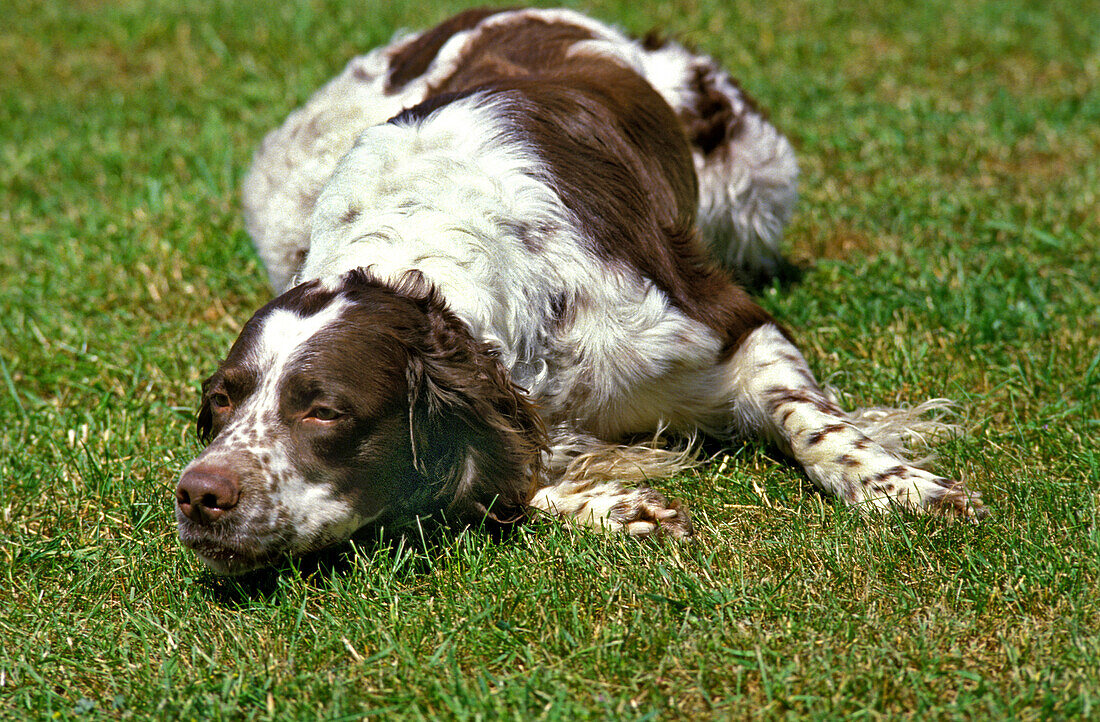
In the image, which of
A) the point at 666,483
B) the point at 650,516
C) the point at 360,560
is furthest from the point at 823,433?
the point at 360,560

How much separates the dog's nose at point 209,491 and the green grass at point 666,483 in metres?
0.25

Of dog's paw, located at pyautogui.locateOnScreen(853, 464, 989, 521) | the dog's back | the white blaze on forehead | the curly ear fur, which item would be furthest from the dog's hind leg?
the white blaze on forehead

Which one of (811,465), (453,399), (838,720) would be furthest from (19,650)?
(811,465)

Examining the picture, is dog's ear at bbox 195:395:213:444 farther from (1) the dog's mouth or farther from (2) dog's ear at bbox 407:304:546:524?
(2) dog's ear at bbox 407:304:546:524

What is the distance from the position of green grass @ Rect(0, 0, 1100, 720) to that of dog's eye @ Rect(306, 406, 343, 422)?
37 cm

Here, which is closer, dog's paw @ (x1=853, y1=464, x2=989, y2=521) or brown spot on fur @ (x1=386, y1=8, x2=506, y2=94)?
dog's paw @ (x1=853, y1=464, x2=989, y2=521)

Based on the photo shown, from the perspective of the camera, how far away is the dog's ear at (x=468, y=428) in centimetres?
269

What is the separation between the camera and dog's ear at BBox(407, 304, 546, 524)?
2691mm

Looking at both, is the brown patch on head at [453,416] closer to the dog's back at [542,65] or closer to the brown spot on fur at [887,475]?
the brown spot on fur at [887,475]

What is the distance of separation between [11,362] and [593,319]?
89.9 inches

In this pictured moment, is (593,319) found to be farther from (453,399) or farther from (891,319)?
(891,319)

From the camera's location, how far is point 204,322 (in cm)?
430

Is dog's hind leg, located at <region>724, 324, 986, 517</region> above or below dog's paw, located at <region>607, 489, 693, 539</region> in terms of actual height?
above

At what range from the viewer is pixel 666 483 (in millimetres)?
3088
